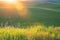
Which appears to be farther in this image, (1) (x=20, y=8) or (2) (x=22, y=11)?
(1) (x=20, y=8)

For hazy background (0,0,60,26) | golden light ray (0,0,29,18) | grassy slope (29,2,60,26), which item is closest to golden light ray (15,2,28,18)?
golden light ray (0,0,29,18)

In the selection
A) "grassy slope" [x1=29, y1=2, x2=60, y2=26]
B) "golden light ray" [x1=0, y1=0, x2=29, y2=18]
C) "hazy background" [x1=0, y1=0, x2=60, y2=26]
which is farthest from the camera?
→ "golden light ray" [x1=0, y1=0, x2=29, y2=18]

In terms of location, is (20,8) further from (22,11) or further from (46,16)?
(46,16)

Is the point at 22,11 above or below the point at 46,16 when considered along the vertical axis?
below

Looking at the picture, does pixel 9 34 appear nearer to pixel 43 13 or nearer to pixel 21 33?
pixel 21 33

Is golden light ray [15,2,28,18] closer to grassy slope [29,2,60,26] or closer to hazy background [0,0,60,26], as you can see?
hazy background [0,0,60,26]

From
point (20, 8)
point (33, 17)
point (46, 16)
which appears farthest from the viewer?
point (20, 8)

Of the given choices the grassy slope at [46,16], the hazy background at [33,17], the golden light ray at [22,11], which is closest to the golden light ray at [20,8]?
the golden light ray at [22,11]

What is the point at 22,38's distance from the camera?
6188 mm

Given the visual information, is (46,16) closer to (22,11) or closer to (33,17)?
(33,17)

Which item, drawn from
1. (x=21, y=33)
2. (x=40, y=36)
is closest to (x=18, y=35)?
(x=21, y=33)

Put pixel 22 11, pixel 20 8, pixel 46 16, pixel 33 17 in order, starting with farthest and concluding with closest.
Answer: pixel 20 8 < pixel 22 11 < pixel 46 16 < pixel 33 17

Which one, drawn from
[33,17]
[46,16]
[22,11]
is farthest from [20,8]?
[33,17]

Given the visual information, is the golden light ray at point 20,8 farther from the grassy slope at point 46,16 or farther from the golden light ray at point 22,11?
the grassy slope at point 46,16
